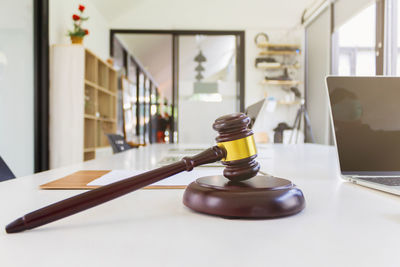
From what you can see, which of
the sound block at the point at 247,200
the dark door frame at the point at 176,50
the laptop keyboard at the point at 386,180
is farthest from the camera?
the dark door frame at the point at 176,50

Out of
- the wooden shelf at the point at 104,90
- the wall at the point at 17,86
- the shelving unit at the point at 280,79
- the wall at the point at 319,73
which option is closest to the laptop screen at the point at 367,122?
the wall at the point at 17,86

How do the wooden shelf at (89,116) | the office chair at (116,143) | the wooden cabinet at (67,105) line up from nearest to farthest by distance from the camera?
the office chair at (116,143)
the wooden cabinet at (67,105)
the wooden shelf at (89,116)

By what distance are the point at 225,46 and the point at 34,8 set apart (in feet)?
13.6

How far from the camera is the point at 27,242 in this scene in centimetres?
29

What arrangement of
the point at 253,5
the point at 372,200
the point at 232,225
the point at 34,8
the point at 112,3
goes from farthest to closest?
the point at 253,5, the point at 112,3, the point at 34,8, the point at 372,200, the point at 232,225

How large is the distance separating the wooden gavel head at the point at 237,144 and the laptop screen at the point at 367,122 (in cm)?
38

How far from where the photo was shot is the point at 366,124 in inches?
27.5

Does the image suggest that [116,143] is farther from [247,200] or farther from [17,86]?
[247,200]

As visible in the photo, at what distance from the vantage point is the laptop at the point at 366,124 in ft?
2.23

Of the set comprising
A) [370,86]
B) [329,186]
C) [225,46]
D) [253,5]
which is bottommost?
[329,186]

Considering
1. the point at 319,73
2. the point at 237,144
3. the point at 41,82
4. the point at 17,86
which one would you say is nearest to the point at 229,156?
the point at 237,144

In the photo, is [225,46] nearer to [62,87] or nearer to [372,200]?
[62,87]

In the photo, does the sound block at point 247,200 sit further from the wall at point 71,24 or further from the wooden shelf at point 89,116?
the wall at point 71,24

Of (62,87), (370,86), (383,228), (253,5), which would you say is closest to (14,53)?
(62,87)
